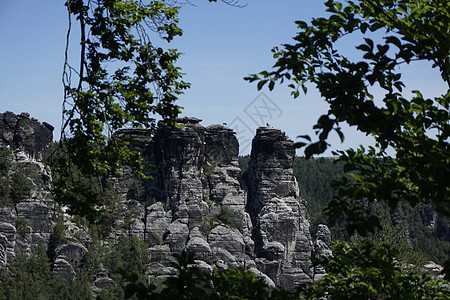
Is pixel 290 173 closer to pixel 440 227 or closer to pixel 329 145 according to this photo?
pixel 440 227

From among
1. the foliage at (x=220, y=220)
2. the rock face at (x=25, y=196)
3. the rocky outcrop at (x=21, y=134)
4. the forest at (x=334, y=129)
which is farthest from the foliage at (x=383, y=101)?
the rocky outcrop at (x=21, y=134)

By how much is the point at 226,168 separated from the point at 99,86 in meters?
73.6

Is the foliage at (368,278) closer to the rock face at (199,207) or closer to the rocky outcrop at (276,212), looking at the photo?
the rock face at (199,207)

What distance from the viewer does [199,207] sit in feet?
257

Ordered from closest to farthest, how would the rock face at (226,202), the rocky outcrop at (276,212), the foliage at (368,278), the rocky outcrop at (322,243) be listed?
the foliage at (368,278) → the rock face at (226,202) → the rocky outcrop at (276,212) → the rocky outcrop at (322,243)

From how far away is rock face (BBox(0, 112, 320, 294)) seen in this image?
2933 inches

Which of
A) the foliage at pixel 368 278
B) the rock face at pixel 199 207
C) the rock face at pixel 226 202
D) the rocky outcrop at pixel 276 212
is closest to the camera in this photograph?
the foliage at pixel 368 278

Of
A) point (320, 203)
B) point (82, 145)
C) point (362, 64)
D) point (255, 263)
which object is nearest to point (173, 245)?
point (255, 263)

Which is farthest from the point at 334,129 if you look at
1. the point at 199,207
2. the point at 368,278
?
the point at 199,207

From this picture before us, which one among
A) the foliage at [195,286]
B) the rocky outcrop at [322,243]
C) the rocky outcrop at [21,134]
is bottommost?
the foliage at [195,286]

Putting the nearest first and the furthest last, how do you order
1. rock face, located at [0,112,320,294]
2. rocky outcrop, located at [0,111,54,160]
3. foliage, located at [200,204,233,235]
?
rock face, located at [0,112,320,294] → foliage, located at [200,204,233,235] → rocky outcrop, located at [0,111,54,160]

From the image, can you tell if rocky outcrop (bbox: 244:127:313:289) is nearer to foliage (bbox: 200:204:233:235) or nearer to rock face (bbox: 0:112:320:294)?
rock face (bbox: 0:112:320:294)

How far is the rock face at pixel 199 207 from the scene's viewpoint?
74.5 meters

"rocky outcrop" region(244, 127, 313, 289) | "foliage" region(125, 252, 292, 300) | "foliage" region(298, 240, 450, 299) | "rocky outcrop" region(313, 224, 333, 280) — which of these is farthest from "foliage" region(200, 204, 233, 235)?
"foliage" region(125, 252, 292, 300)
